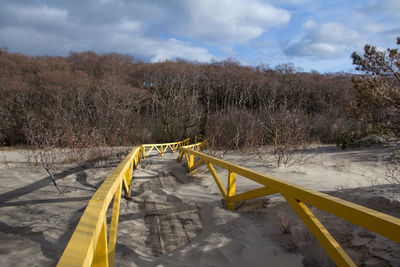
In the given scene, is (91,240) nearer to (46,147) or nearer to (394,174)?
(46,147)

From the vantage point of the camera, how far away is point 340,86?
118ft

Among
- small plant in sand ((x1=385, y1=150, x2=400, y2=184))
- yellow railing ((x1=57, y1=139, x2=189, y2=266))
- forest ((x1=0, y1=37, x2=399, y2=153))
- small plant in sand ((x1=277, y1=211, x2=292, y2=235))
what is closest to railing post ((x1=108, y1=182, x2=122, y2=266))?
yellow railing ((x1=57, y1=139, x2=189, y2=266))

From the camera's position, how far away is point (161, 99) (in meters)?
32.8

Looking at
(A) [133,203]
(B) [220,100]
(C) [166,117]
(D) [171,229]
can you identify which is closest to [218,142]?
(A) [133,203]

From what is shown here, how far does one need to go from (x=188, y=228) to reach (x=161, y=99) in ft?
99.2

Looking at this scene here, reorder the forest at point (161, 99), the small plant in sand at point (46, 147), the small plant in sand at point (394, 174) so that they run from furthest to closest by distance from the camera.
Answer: the forest at point (161, 99) < the small plant in sand at point (46, 147) < the small plant in sand at point (394, 174)

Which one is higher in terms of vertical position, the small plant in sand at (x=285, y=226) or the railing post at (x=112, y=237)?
the railing post at (x=112, y=237)

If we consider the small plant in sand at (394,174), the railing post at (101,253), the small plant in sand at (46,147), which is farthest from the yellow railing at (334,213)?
the small plant in sand at (46,147)

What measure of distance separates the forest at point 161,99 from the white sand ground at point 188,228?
190 inches

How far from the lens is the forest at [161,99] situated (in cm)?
1603

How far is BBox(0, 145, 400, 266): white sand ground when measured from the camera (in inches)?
100

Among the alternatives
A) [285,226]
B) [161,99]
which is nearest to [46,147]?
[285,226]

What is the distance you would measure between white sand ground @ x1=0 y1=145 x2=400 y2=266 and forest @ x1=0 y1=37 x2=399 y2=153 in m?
4.83

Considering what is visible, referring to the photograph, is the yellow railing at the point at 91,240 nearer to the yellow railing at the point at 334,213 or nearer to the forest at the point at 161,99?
the yellow railing at the point at 334,213
